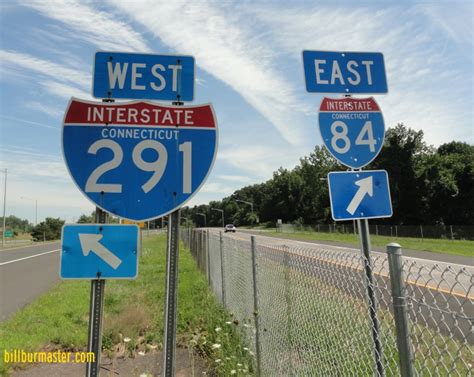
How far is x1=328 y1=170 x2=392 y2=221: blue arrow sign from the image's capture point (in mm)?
3393

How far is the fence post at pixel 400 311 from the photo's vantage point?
5.05 ft

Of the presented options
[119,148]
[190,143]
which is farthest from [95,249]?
[190,143]

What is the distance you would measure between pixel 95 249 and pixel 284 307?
1.95 metres

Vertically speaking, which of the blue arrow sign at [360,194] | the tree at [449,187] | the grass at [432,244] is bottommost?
the grass at [432,244]

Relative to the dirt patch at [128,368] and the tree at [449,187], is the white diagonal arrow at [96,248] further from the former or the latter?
the tree at [449,187]

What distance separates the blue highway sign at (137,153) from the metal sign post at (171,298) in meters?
0.17

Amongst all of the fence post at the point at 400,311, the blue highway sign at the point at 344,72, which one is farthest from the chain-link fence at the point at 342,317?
the blue highway sign at the point at 344,72

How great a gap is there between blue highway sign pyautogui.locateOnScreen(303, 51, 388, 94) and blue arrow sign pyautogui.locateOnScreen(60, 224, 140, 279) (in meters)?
2.62

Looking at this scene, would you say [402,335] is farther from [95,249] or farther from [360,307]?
[95,249]

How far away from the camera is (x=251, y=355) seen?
4246mm

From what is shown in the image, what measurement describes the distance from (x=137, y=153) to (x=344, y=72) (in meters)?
2.55

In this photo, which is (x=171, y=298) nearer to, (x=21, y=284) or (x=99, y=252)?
(x=99, y=252)

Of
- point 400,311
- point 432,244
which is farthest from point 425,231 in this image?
point 400,311

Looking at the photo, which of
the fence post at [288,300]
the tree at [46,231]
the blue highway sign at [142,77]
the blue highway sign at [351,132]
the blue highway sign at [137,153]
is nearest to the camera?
the blue highway sign at [137,153]
